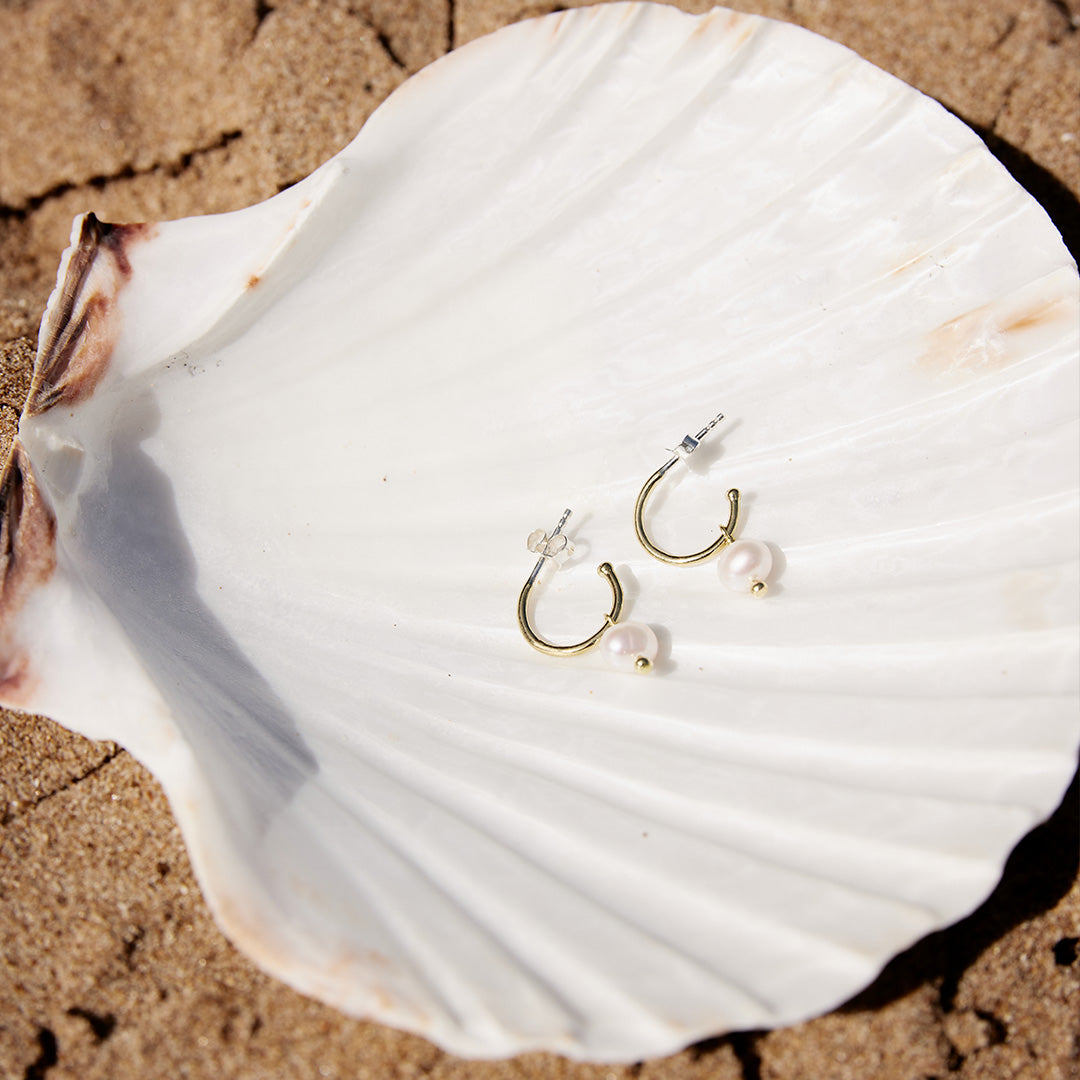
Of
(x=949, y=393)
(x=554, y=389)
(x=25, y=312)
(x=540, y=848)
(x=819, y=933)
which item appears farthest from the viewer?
(x=25, y=312)

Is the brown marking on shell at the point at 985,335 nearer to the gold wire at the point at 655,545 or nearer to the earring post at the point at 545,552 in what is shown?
the gold wire at the point at 655,545

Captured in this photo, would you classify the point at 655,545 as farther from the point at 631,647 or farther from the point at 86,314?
the point at 86,314

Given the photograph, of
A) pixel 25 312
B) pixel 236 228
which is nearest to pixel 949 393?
pixel 236 228

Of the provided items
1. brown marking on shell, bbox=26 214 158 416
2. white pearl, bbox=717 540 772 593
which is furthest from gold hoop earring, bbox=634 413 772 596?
brown marking on shell, bbox=26 214 158 416

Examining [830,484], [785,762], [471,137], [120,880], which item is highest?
[471,137]

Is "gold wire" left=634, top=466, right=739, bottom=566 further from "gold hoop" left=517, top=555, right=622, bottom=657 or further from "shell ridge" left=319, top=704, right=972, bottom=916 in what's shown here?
"shell ridge" left=319, top=704, right=972, bottom=916

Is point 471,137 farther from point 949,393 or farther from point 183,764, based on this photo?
point 183,764
